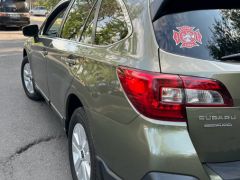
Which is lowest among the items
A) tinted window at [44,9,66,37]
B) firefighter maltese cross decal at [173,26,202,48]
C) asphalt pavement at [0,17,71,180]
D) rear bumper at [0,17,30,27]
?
asphalt pavement at [0,17,71,180]

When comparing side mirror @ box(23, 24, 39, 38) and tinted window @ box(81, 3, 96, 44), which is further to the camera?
side mirror @ box(23, 24, 39, 38)

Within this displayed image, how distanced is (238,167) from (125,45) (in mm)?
1016

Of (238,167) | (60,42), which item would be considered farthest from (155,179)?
(60,42)

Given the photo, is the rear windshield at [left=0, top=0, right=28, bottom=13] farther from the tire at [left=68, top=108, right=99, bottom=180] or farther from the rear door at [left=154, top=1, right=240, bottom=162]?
the rear door at [left=154, top=1, right=240, bottom=162]

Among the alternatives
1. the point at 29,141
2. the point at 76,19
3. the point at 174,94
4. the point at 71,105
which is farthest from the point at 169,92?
the point at 29,141

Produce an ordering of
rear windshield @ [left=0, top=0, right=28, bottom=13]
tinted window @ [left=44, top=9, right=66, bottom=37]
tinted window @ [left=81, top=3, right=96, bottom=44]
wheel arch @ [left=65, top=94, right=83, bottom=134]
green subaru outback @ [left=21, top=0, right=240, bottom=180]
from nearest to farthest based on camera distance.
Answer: green subaru outback @ [left=21, top=0, right=240, bottom=180] < tinted window @ [left=81, top=3, right=96, bottom=44] < wheel arch @ [left=65, top=94, right=83, bottom=134] < tinted window @ [left=44, top=9, right=66, bottom=37] < rear windshield @ [left=0, top=0, right=28, bottom=13]

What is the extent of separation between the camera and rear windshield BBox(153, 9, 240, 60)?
2.29 m

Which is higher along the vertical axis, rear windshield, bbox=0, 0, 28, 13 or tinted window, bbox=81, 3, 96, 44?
tinted window, bbox=81, 3, 96, 44

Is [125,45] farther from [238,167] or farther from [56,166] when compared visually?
[56,166]

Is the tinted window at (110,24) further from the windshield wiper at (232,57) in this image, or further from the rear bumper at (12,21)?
the rear bumper at (12,21)

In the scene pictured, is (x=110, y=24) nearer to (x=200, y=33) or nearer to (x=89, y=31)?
(x=89, y=31)

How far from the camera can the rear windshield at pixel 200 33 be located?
2.29 meters

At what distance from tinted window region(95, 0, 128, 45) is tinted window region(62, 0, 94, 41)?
367mm

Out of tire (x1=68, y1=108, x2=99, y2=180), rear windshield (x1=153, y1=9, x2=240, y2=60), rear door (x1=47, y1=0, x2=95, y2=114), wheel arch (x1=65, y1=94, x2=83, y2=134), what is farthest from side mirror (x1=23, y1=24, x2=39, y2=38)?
rear windshield (x1=153, y1=9, x2=240, y2=60)
